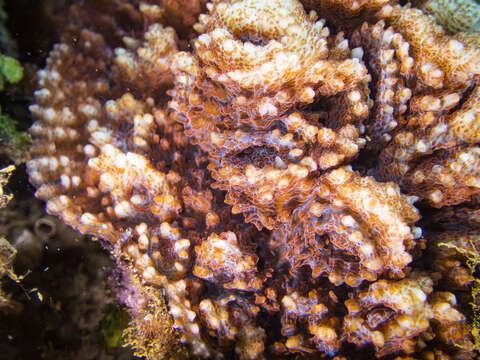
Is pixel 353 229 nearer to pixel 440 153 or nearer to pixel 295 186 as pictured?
pixel 295 186

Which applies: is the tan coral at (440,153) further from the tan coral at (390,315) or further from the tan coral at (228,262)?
the tan coral at (228,262)

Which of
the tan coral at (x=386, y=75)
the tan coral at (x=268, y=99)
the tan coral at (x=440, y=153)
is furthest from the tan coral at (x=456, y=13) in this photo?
the tan coral at (x=268, y=99)

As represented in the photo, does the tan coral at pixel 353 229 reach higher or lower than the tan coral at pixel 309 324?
higher

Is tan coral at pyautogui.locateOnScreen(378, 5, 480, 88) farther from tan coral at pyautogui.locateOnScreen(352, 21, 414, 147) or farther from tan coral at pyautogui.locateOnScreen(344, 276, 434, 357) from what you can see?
tan coral at pyautogui.locateOnScreen(344, 276, 434, 357)

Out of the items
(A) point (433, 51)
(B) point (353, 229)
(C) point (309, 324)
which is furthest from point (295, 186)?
(A) point (433, 51)

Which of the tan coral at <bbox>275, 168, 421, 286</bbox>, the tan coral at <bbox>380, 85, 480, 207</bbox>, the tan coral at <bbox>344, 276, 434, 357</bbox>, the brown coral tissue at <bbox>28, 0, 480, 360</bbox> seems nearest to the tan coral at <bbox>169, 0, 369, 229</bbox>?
the brown coral tissue at <bbox>28, 0, 480, 360</bbox>

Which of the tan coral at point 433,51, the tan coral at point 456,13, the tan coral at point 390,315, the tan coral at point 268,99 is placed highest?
the tan coral at point 456,13

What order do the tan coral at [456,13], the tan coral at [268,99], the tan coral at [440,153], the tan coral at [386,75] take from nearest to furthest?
the tan coral at [268,99] → the tan coral at [440,153] → the tan coral at [386,75] → the tan coral at [456,13]

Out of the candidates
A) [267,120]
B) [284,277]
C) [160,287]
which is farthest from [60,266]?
[267,120]
